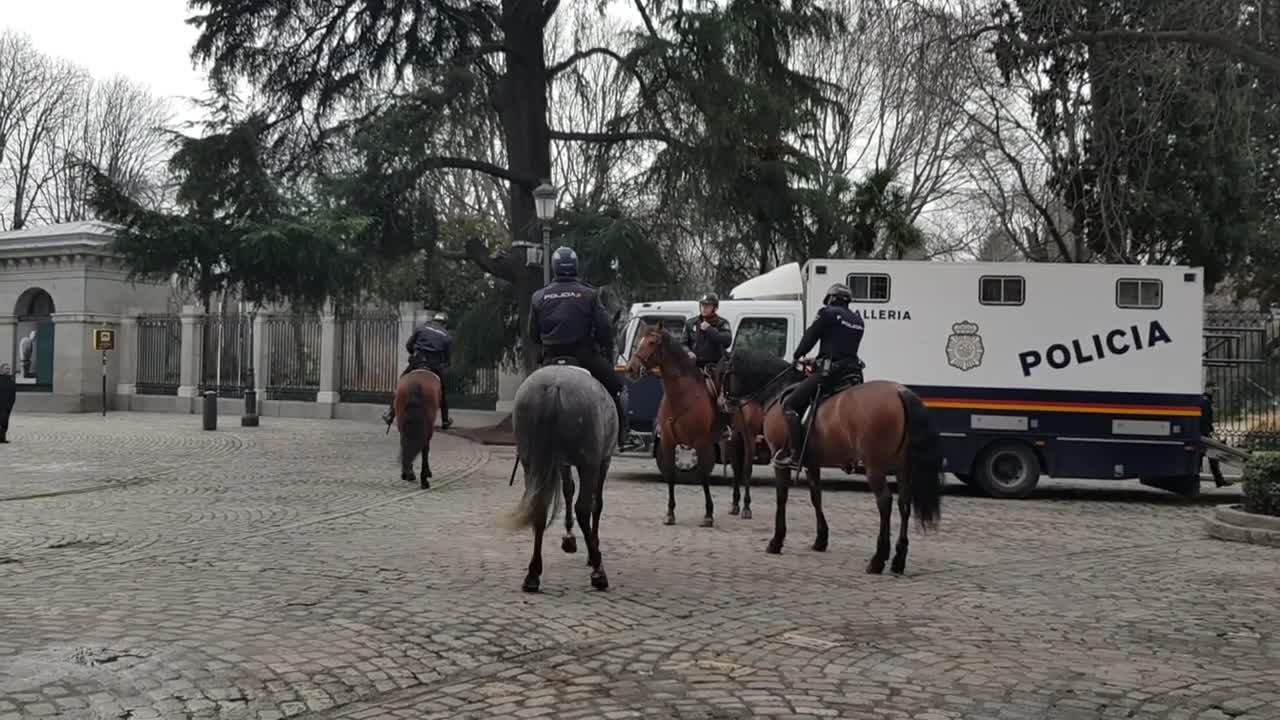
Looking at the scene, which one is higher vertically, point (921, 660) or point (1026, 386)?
point (1026, 386)

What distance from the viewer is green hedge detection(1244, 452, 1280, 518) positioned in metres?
11.6

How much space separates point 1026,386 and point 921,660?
9540 mm

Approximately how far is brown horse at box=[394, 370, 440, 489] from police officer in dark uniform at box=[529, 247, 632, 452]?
6252mm

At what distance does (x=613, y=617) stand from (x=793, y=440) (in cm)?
329

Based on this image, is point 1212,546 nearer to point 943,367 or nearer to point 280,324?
point 943,367

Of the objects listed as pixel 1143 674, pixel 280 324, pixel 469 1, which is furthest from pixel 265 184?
pixel 1143 674

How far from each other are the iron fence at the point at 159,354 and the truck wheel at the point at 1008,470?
25.7 meters

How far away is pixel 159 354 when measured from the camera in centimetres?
3394

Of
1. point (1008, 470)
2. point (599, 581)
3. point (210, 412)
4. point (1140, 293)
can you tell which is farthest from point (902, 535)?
point (210, 412)

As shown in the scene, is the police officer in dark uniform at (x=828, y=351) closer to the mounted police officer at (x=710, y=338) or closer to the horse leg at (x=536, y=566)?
the horse leg at (x=536, y=566)

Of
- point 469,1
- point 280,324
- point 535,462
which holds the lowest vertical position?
point 535,462

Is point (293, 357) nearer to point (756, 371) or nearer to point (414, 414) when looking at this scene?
point (414, 414)

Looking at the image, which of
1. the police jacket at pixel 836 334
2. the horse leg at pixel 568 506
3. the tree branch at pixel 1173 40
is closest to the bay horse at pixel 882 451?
A: the police jacket at pixel 836 334

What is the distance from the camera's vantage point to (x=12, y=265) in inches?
1359
